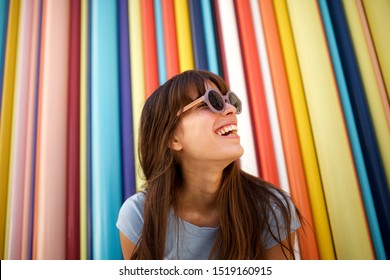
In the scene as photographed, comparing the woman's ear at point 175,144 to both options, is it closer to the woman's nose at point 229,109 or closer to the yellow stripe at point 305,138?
the woman's nose at point 229,109

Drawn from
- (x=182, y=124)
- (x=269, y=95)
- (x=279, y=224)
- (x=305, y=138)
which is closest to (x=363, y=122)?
(x=305, y=138)

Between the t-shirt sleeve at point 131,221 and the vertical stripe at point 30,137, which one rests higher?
the vertical stripe at point 30,137

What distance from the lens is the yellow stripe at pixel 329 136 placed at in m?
1.23

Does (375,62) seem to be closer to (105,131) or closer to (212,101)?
(212,101)

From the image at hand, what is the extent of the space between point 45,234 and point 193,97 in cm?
93

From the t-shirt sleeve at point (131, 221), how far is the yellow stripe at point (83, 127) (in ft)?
0.94

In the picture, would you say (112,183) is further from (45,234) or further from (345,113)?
(345,113)

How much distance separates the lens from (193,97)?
3.70 feet

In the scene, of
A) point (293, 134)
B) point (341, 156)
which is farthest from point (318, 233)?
point (293, 134)

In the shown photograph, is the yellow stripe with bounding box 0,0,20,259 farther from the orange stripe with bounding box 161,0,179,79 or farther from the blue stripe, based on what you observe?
the blue stripe

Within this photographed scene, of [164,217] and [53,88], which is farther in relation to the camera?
[53,88]

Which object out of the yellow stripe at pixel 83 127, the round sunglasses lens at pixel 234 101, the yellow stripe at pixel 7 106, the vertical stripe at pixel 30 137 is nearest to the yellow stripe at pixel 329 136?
the round sunglasses lens at pixel 234 101

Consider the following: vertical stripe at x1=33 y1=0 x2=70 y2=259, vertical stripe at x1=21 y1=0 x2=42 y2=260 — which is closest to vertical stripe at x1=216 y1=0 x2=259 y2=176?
vertical stripe at x1=33 y1=0 x2=70 y2=259

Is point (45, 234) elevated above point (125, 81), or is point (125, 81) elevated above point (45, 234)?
point (125, 81)
